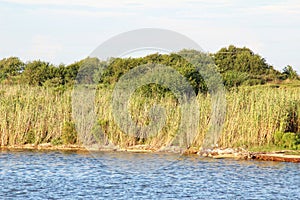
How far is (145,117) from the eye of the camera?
20812 mm

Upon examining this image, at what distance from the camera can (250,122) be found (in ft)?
63.8

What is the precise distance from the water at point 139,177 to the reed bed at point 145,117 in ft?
3.94

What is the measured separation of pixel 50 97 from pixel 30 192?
28.3ft

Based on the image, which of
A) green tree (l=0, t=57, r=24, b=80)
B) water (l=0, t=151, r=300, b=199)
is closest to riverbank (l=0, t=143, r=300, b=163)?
water (l=0, t=151, r=300, b=199)

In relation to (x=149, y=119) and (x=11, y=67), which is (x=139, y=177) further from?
(x=11, y=67)

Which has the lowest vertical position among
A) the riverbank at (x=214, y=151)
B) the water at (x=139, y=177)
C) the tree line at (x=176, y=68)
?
→ the water at (x=139, y=177)

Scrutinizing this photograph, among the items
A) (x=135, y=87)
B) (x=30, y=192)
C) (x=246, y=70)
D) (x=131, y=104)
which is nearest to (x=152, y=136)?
(x=131, y=104)

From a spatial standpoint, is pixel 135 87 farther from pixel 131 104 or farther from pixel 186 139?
pixel 186 139

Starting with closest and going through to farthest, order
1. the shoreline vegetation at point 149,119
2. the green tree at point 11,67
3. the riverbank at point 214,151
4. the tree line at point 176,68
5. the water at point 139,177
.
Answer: the water at point 139,177 → the riverbank at point 214,151 → the shoreline vegetation at point 149,119 → the tree line at point 176,68 → the green tree at point 11,67

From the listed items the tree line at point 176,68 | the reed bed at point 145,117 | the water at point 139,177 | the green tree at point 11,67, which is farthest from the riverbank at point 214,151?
the green tree at point 11,67

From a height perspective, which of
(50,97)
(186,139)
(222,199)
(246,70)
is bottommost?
(222,199)

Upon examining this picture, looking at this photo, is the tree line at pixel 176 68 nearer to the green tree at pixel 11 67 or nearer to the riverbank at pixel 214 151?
the green tree at pixel 11 67

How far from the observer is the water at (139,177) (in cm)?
1375

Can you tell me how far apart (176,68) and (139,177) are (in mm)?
12489
